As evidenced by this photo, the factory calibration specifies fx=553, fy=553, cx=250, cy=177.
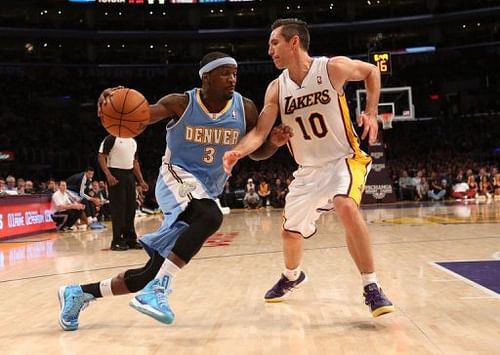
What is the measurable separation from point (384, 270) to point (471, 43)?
103 feet

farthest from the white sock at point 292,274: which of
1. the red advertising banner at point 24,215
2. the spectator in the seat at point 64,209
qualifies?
the spectator in the seat at point 64,209

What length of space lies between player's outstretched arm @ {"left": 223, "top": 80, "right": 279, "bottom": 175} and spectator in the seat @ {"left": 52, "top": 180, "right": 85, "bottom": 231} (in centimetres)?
862

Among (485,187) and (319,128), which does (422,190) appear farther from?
(319,128)

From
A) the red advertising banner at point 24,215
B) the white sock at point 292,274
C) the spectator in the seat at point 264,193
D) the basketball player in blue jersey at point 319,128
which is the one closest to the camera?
the basketball player in blue jersey at point 319,128

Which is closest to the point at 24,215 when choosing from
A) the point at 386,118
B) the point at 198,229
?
the point at 198,229

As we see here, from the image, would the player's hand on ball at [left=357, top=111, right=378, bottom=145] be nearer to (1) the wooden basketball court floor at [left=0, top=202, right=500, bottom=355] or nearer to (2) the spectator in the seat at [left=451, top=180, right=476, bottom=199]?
(1) the wooden basketball court floor at [left=0, top=202, right=500, bottom=355]

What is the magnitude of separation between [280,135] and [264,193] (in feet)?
56.9

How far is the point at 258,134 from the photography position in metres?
3.41

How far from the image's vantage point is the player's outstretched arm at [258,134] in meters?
3.09

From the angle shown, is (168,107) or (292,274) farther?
(292,274)

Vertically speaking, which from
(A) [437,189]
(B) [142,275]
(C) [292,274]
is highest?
(B) [142,275]

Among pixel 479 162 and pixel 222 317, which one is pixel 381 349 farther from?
pixel 479 162

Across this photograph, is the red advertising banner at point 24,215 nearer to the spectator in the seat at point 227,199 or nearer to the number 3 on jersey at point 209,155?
the number 3 on jersey at point 209,155

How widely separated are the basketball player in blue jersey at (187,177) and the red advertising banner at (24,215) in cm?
758
